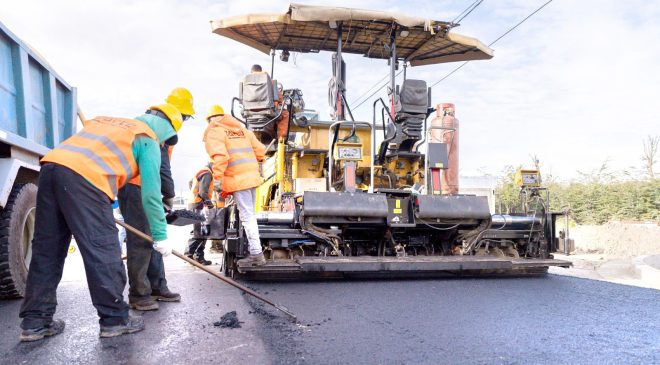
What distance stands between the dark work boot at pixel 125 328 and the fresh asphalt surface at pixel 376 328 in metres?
0.05

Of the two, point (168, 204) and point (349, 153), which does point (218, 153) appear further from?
point (349, 153)

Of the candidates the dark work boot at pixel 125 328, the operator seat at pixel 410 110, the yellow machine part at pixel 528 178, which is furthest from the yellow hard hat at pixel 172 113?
the yellow machine part at pixel 528 178

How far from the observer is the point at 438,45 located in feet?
21.6

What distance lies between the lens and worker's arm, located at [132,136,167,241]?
3.17 m

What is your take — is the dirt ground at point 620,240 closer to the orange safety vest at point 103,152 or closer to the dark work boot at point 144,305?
the dark work boot at point 144,305

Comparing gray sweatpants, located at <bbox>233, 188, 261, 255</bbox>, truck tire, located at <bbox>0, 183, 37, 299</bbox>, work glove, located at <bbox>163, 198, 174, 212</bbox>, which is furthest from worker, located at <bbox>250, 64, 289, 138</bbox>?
truck tire, located at <bbox>0, 183, 37, 299</bbox>

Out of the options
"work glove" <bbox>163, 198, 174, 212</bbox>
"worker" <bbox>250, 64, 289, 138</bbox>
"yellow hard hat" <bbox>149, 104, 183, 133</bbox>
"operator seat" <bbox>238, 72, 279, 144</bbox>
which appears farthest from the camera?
"worker" <bbox>250, 64, 289, 138</bbox>

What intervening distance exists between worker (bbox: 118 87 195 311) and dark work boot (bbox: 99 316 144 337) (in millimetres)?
643

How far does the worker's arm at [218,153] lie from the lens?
193 inches

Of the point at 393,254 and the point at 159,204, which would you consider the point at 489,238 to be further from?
the point at 159,204

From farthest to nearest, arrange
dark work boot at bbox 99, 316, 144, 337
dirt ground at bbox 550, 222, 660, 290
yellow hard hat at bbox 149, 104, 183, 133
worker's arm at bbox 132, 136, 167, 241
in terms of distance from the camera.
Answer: dirt ground at bbox 550, 222, 660, 290 < yellow hard hat at bbox 149, 104, 183, 133 < worker's arm at bbox 132, 136, 167, 241 < dark work boot at bbox 99, 316, 144, 337

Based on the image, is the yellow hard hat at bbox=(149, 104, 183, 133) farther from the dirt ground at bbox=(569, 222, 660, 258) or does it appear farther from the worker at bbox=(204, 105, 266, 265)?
the dirt ground at bbox=(569, 222, 660, 258)

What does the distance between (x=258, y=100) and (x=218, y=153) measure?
1.21m

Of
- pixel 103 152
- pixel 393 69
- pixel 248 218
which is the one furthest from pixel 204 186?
pixel 103 152
